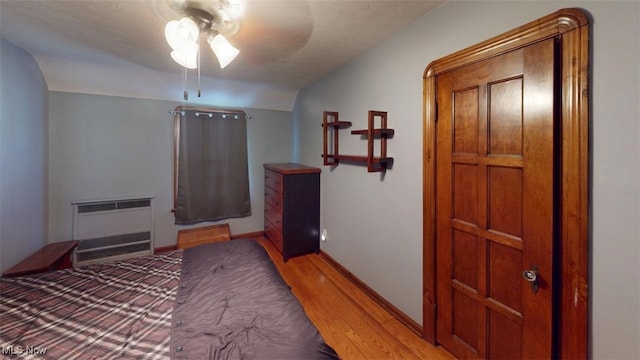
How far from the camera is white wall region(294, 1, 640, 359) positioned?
96cm

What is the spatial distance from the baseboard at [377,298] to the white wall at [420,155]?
5 cm

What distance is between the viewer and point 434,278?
5.68 ft

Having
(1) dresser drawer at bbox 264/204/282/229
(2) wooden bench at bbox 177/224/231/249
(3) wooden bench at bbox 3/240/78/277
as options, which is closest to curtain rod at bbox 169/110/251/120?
(1) dresser drawer at bbox 264/204/282/229

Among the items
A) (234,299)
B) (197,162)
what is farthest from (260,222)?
(234,299)

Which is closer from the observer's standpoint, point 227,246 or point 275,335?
point 275,335

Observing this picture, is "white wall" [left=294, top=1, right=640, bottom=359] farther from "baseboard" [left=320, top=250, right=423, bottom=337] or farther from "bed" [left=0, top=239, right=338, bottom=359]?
"bed" [left=0, top=239, right=338, bottom=359]

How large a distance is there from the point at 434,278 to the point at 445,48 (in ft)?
5.12

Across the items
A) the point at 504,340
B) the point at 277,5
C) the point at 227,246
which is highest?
the point at 277,5

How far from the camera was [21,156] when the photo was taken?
2.24 metres

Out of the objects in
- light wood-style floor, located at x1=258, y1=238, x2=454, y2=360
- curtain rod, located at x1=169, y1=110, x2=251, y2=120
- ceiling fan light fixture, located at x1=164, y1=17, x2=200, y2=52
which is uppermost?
curtain rod, located at x1=169, y1=110, x2=251, y2=120

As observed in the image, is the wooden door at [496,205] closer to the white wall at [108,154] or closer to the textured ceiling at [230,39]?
the textured ceiling at [230,39]

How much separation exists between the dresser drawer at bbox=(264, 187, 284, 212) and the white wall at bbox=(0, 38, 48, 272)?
2.37 meters

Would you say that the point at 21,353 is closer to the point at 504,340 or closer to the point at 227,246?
the point at 227,246

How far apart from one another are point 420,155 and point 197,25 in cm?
168
